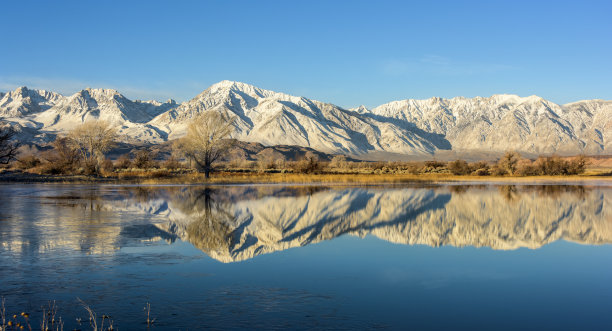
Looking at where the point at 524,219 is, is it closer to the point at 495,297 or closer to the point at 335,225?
the point at 335,225

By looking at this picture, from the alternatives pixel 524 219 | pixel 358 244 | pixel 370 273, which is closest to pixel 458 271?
pixel 370 273

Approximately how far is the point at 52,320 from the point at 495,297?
7.81 meters

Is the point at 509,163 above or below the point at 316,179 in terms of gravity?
above

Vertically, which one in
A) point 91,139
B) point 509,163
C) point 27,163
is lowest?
point 27,163

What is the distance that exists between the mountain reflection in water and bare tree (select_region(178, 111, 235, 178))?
1287 inches

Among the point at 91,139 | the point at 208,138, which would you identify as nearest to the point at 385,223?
the point at 208,138

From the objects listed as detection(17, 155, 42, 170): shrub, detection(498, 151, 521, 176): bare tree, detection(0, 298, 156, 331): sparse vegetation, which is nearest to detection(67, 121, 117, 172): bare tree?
detection(17, 155, 42, 170): shrub

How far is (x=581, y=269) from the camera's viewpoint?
13.4 m

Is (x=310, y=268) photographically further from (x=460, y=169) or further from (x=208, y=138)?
(x=460, y=169)

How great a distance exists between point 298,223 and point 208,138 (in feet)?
145

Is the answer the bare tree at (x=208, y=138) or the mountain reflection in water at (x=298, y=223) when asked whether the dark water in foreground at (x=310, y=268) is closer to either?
the mountain reflection in water at (x=298, y=223)

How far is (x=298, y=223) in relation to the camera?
2116cm

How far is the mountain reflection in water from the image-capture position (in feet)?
53.5

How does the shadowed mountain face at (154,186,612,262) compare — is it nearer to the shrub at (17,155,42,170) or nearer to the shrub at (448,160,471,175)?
the shrub at (448,160,471,175)
